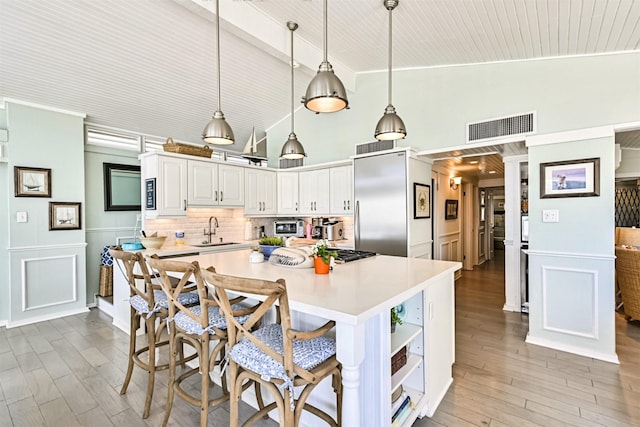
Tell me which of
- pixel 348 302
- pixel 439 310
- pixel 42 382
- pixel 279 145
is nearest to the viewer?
pixel 348 302

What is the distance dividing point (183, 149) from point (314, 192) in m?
2.10

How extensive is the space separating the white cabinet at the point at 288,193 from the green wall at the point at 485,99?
2.11ft

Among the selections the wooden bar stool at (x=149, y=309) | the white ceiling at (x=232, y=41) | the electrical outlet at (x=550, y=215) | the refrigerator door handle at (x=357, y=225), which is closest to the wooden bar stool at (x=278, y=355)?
the wooden bar stool at (x=149, y=309)

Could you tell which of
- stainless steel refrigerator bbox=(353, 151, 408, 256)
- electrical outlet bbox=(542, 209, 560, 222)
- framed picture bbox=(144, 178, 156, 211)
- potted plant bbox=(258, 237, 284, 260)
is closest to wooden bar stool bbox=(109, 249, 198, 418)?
potted plant bbox=(258, 237, 284, 260)

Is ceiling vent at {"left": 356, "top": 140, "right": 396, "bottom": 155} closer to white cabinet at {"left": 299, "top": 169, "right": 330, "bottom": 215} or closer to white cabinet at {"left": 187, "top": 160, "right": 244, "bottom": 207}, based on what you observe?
white cabinet at {"left": 299, "top": 169, "right": 330, "bottom": 215}

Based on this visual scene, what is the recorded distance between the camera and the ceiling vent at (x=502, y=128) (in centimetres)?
323

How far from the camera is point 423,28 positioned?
9.24ft

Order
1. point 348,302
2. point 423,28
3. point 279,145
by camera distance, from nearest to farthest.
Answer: point 348,302 → point 423,28 → point 279,145

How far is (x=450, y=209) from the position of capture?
6129mm

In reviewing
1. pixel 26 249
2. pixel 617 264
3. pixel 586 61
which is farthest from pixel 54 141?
pixel 617 264

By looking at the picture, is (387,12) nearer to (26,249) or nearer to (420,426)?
(420,426)

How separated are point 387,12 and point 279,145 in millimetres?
3358

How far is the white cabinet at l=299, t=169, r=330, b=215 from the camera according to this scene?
5051mm

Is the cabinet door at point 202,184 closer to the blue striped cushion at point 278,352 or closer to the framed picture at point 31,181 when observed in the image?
the framed picture at point 31,181
